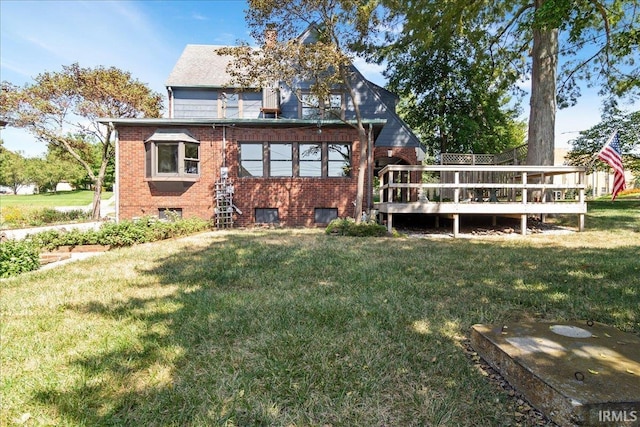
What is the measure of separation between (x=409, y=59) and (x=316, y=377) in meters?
21.0

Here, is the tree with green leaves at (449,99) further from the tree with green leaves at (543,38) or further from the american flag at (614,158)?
the american flag at (614,158)

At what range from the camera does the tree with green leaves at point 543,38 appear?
10146 millimetres

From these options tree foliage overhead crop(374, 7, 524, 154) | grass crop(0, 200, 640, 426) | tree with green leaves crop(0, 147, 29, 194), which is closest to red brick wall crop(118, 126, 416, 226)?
grass crop(0, 200, 640, 426)

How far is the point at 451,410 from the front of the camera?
1845mm

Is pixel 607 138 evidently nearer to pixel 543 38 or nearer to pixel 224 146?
pixel 543 38

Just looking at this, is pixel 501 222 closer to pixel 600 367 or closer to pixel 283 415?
pixel 600 367

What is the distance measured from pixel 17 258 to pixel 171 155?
760 cm

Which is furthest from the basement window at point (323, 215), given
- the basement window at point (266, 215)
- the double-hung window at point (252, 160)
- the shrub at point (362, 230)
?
the shrub at point (362, 230)

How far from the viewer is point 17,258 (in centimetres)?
549

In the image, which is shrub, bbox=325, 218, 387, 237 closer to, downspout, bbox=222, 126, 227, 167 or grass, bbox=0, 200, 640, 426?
grass, bbox=0, 200, 640, 426

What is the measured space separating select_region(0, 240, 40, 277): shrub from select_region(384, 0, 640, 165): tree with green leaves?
39.7 feet

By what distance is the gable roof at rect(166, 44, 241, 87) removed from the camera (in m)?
16.7

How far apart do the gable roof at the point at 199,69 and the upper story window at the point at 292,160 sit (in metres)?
5.26

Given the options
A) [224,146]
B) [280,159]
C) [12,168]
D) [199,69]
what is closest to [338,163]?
[280,159]
